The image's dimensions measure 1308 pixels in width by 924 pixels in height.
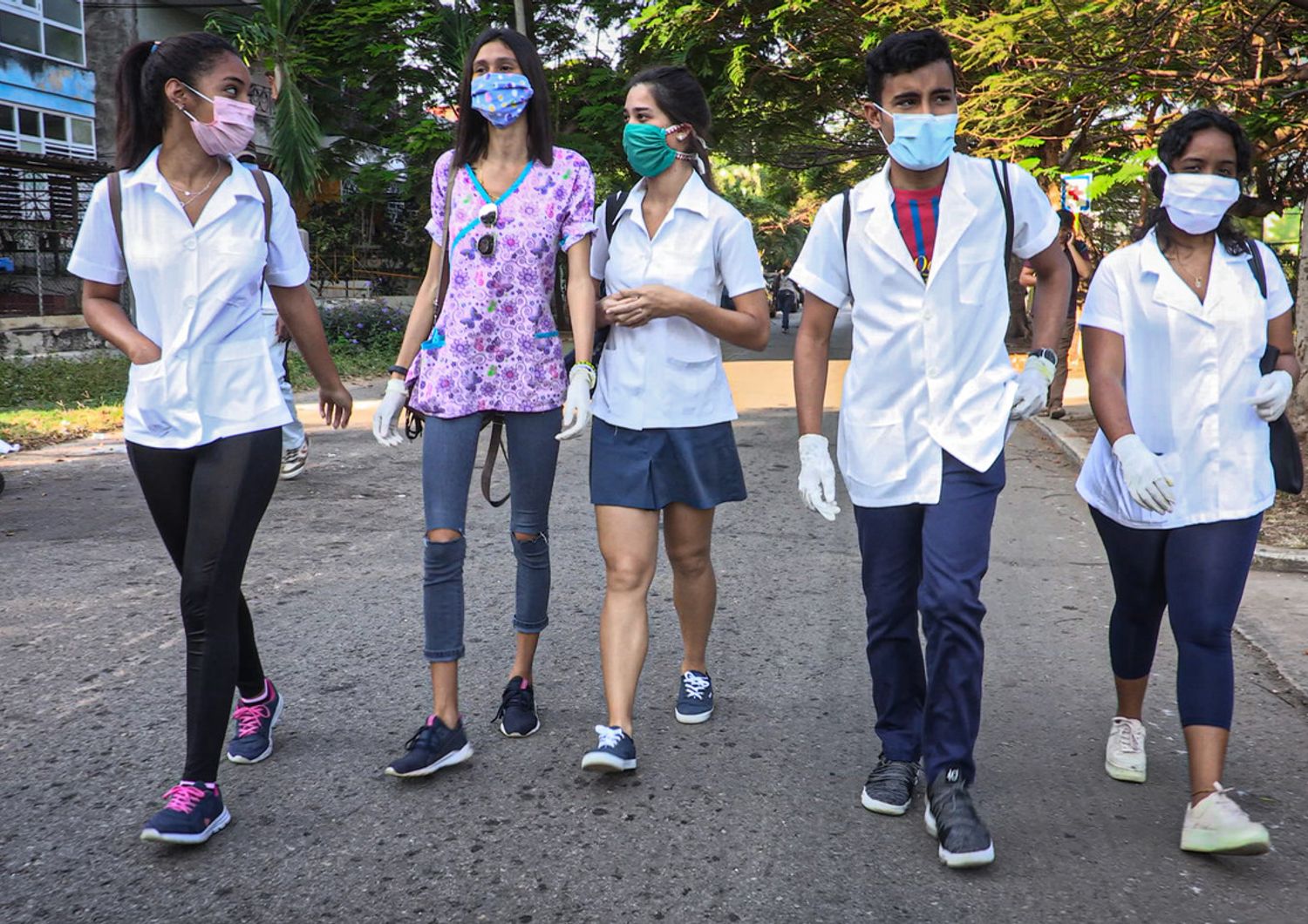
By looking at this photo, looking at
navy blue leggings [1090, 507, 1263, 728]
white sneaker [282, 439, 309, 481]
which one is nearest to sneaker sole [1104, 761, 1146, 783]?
navy blue leggings [1090, 507, 1263, 728]

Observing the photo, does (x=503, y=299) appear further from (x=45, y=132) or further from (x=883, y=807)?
(x=45, y=132)

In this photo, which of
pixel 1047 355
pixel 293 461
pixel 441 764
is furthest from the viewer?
pixel 293 461

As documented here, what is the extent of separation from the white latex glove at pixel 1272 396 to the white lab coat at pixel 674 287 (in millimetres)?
1417

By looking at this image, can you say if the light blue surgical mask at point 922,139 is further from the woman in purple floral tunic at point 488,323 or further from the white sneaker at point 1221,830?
the white sneaker at point 1221,830

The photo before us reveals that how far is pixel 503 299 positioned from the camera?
381 cm

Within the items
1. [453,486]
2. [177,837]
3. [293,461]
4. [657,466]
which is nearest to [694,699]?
[657,466]

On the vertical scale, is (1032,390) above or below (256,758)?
above

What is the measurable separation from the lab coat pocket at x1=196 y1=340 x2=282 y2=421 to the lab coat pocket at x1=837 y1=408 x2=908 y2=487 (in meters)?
1.50

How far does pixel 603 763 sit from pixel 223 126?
1952mm

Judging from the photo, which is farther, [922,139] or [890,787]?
[890,787]

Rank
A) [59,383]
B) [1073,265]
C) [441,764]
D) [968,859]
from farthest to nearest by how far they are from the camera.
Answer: [59,383]
[1073,265]
[441,764]
[968,859]

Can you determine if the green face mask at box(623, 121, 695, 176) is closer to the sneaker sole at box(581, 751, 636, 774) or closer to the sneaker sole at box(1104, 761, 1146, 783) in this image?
the sneaker sole at box(581, 751, 636, 774)

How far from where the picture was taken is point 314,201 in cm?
3195

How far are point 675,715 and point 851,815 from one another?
899mm
